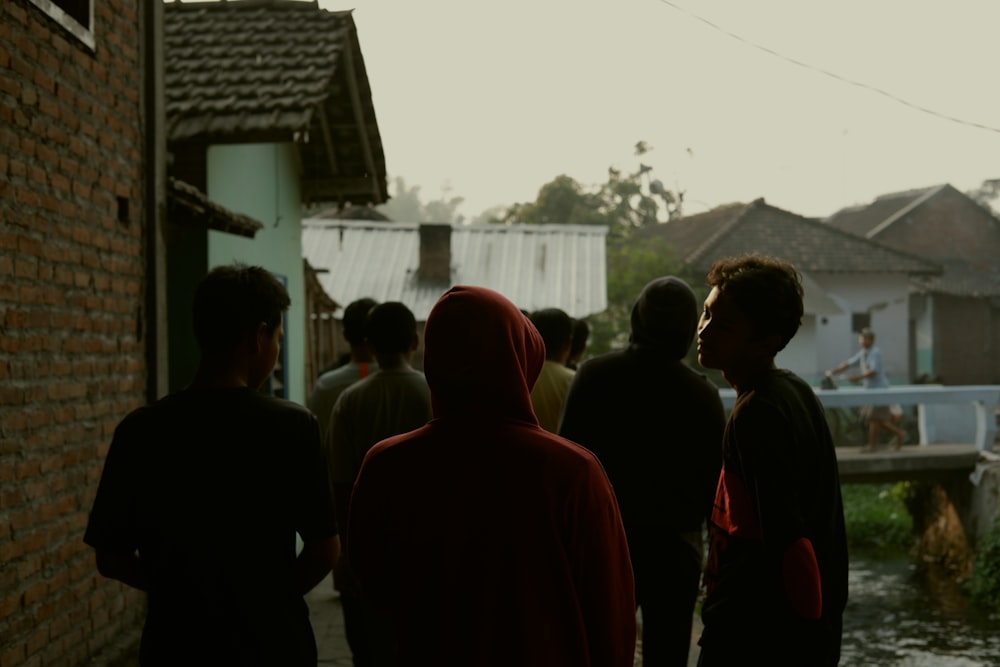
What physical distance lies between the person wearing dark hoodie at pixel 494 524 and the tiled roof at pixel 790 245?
31.0m

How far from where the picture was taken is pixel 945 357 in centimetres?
4091

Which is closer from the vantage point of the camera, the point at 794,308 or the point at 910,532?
the point at 794,308

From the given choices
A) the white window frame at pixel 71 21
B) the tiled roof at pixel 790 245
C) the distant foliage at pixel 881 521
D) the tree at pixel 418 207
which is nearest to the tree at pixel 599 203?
the tiled roof at pixel 790 245

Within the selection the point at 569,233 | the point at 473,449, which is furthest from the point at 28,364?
the point at 569,233

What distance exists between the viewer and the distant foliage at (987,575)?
12078 mm

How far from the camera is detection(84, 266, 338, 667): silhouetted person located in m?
2.84

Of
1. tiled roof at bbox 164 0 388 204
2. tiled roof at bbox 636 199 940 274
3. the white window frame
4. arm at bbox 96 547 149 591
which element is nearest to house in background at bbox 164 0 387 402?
tiled roof at bbox 164 0 388 204

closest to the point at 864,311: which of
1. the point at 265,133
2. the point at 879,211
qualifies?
the point at 879,211

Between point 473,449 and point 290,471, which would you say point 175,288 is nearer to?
point 290,471

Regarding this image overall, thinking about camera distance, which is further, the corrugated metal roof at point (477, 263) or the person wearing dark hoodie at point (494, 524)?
the corrugated metal roof at point (477, 263)

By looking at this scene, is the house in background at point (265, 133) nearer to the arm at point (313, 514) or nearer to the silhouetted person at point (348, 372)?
the silhouetted person at point (348, 372)

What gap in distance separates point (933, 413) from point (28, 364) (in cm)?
1414

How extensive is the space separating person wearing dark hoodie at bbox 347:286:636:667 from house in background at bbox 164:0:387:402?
240 inches

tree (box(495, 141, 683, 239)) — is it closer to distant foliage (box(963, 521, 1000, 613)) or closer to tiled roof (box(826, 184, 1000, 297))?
tiled roof (box(826, 184, 1000, 297))
